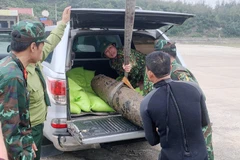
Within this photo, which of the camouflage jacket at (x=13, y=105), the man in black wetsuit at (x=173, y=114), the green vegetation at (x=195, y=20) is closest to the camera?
the camouflage jacket at (x=13, y=105)

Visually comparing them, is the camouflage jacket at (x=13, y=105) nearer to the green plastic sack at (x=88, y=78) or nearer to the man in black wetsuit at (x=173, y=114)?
the man in black wetsuit at (x=173, y=114)

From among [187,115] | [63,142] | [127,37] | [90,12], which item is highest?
[90,12]

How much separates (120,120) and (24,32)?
6.40 ft

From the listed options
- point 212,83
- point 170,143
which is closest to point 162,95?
point 170,143

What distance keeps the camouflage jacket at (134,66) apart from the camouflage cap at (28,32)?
232 centimetres

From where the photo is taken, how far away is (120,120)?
372cm

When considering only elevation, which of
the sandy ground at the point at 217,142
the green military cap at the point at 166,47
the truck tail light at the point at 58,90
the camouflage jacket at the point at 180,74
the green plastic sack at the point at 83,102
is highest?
the green military cap at the point at 166,47

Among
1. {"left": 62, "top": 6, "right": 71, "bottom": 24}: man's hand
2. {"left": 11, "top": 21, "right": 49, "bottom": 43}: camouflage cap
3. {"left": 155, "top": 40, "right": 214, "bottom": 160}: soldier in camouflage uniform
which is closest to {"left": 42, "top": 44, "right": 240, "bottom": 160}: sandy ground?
{"left": 155, "top": 40, "right": 214, "bottom": 160}: soldier in camouflage uniform

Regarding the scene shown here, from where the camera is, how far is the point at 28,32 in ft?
6.86

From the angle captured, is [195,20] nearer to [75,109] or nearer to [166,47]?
[75,109]

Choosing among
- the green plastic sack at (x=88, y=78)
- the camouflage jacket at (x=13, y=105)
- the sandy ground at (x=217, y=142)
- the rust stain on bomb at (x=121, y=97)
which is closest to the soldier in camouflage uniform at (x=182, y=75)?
the rust stain on bomb at (x=121, y=97)

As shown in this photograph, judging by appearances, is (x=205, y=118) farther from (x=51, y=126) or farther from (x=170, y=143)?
(x=51, y=126)

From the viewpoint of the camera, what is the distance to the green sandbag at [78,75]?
4613mm

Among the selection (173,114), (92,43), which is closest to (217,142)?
(92,43)
